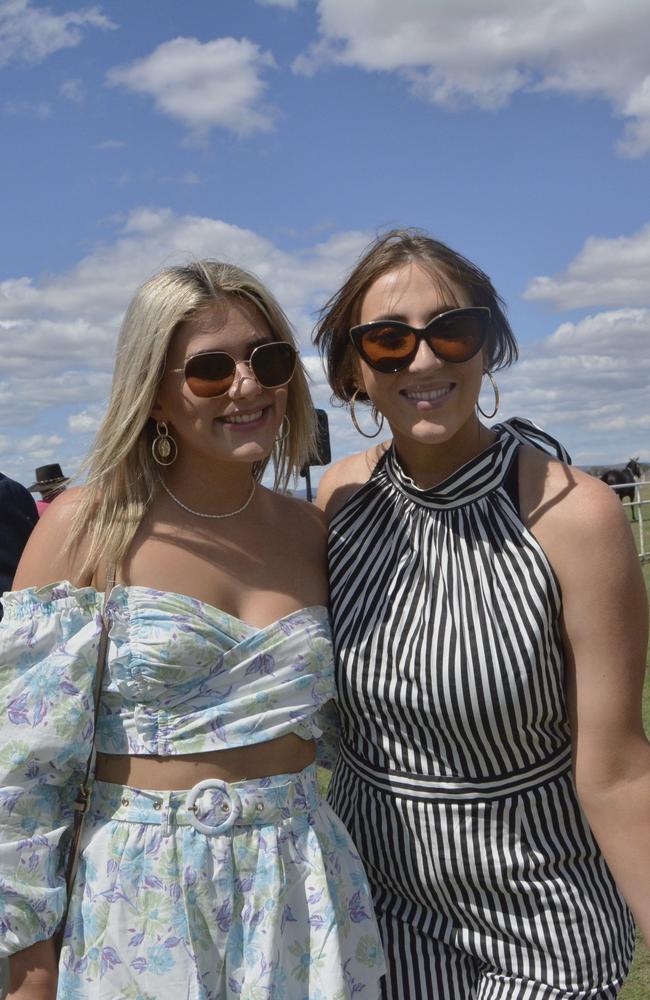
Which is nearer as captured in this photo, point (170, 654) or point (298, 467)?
point (170, 654)

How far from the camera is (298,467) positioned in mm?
2795

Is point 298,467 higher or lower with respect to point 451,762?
→ higher

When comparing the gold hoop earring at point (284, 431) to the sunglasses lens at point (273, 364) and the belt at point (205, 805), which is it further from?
the belt at point (205, 805)

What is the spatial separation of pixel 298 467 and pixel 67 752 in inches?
40.8

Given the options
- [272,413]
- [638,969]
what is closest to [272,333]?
[272,413]

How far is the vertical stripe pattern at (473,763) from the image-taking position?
2.32 meters

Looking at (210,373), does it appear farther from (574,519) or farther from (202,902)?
(202,902)

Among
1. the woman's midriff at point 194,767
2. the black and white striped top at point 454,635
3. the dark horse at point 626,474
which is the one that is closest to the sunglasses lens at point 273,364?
the black and white striped top at point 454,635

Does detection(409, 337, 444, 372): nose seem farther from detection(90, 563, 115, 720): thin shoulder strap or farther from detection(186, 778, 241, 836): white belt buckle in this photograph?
detection(186, 778, 241, 836): white belt buckle

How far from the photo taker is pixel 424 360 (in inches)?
93.5

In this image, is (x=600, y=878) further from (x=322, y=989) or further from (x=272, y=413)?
(x=272, y=413)

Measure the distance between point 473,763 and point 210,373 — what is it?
3.70 ft

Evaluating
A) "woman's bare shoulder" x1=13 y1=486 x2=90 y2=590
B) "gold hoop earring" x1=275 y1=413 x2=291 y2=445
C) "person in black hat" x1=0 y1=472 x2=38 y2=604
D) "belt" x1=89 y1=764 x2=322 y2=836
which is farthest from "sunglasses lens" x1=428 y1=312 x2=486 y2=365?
"person in black hat" x1=0 y1=472 x2=38 y2=604

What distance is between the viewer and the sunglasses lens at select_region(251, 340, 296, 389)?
7.83ft
